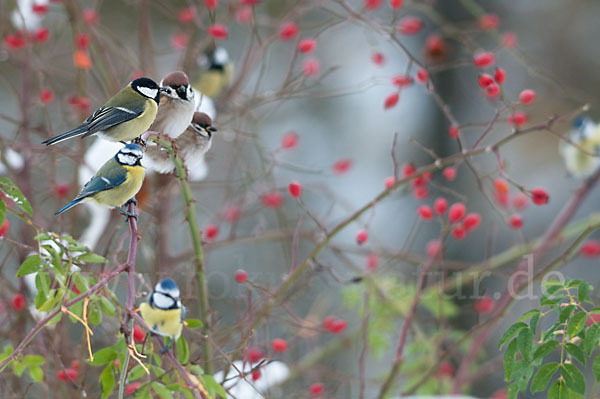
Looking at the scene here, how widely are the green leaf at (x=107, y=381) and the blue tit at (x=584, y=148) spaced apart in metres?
1.57

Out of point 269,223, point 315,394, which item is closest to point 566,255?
point 315,394

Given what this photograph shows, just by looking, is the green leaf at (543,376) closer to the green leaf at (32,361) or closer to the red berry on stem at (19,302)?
the green leaf at (32,361)

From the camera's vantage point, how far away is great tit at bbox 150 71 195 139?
0.96m

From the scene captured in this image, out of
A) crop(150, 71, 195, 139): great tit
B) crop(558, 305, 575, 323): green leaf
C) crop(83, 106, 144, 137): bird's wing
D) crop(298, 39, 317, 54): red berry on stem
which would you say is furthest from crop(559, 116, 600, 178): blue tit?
crop(83, 106, 144, 137): bird's wing

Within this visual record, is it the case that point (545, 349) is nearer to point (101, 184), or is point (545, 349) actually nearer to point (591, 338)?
point (591, 338)

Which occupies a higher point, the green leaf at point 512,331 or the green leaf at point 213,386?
the green leaf at point 512,331

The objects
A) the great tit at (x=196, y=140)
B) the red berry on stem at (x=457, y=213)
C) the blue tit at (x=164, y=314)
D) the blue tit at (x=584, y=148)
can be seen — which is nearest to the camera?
the blue tit at (x=164, y=314)

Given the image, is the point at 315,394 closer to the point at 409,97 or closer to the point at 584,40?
the point at 409,97

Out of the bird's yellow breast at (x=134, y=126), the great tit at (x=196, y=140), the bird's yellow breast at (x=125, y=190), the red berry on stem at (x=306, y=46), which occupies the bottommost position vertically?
the bird's yellow breast at (x=125, y=190)

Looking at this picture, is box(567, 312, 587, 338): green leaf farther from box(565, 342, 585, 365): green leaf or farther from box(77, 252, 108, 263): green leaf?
box(77, 252, 108, 263): green leaf

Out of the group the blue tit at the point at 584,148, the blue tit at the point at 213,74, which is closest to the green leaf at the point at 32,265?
the blue tit at the point at 213,74

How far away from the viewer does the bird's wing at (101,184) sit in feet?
2.90

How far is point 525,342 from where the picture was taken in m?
0.88

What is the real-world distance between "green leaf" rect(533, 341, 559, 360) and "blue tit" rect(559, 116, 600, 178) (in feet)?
4.27
